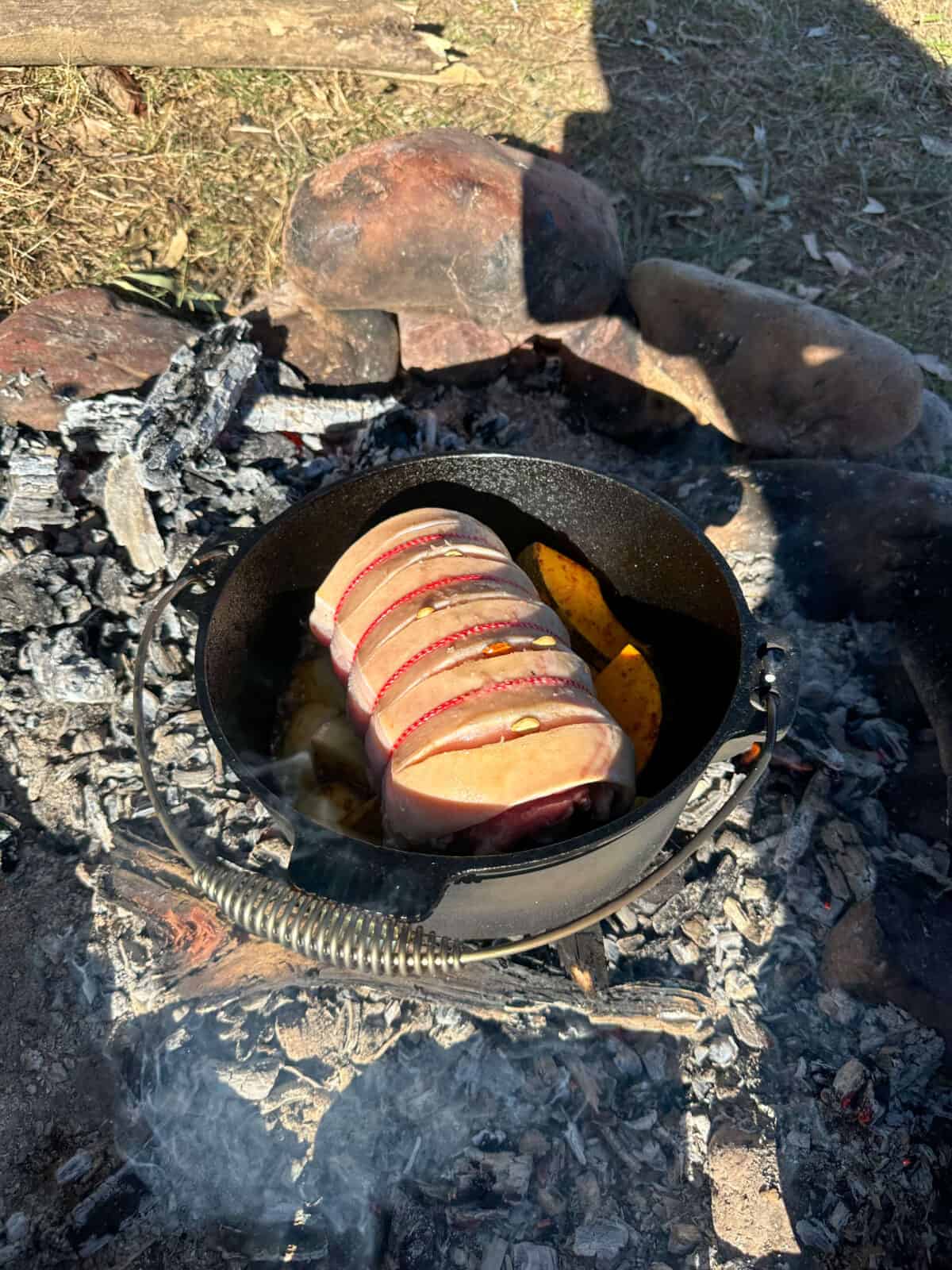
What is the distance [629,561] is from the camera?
257 centimetres

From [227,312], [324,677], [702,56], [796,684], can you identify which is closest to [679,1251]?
[796,684]

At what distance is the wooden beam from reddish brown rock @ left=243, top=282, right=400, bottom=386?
1558 millimetres

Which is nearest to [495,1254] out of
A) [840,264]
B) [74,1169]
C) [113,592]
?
[74,1169]

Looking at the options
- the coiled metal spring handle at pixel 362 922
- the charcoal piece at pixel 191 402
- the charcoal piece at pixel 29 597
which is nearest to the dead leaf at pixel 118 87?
the charcoal piece at pixel 191 402

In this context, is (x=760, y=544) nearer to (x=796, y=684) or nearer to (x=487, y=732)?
(x=796, y=684)

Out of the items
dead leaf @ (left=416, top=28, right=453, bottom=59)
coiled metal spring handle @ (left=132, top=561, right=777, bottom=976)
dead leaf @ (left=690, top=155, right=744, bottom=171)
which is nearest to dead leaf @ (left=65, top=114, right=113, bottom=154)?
dead leaf @ (left=416, top=28, right=453, bottom=59)

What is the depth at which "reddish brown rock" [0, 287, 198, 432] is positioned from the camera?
10.5 ft

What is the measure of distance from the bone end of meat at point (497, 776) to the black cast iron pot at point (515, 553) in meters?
0.14

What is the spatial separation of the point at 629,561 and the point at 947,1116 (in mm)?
1719

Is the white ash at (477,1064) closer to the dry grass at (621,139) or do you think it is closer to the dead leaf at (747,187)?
the dry grass at (621,139)

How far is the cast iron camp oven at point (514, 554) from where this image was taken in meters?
1.66

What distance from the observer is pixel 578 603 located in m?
2.55

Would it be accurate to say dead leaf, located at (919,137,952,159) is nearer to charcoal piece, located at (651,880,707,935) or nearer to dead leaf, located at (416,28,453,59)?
dead leaf, located at (416,28,453,59)

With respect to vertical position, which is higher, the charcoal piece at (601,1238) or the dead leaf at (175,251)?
the dead leaf at (175,251)
